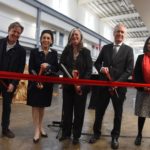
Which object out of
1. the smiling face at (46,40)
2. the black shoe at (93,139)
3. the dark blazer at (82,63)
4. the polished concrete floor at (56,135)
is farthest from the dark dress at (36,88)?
the black shoe at (93,139)

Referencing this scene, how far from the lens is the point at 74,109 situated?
324 centimetres

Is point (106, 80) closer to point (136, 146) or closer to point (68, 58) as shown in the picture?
point (68, 58)

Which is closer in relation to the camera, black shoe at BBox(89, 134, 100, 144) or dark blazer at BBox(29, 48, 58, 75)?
dark blazer at BBox(29, 48, 58, 75)

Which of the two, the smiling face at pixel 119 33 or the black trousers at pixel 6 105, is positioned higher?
the smiling face at pixel 119 33

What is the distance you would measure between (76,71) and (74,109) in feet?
1.59

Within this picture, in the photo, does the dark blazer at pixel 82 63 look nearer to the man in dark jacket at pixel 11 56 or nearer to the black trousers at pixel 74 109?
the black trousers at pixel 74 109

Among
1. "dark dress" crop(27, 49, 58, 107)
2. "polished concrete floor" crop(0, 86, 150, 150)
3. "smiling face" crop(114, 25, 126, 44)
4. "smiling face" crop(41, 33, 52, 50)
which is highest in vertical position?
"smiling face" crop(114, 25, 126, 44)

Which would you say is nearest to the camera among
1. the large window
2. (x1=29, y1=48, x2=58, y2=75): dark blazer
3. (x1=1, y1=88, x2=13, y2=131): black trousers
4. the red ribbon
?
the red ribbon

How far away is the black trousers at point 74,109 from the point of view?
3197 millimetres

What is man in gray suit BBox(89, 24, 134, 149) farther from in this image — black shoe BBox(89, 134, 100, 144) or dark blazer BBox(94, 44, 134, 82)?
black shoe BBox(89, 134, 100, 144)

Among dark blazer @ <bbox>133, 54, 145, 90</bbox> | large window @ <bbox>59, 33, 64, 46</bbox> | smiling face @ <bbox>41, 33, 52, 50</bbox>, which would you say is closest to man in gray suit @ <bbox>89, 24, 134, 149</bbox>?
dark blazer @ <bbox>133, 54, 145, 90</bbox>

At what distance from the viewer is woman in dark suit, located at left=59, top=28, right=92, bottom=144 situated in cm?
317

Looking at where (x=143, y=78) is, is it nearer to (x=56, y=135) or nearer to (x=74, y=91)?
(x=74, y=91)

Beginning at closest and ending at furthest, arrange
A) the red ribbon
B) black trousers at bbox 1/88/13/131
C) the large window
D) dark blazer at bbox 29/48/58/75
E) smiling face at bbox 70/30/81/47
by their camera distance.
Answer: the red ribbon
smiling face at bbox 70/30/81/47
dark blazer at bbox 29/48/58/75
black trousers at bbox 1/88/13/131
the large window
